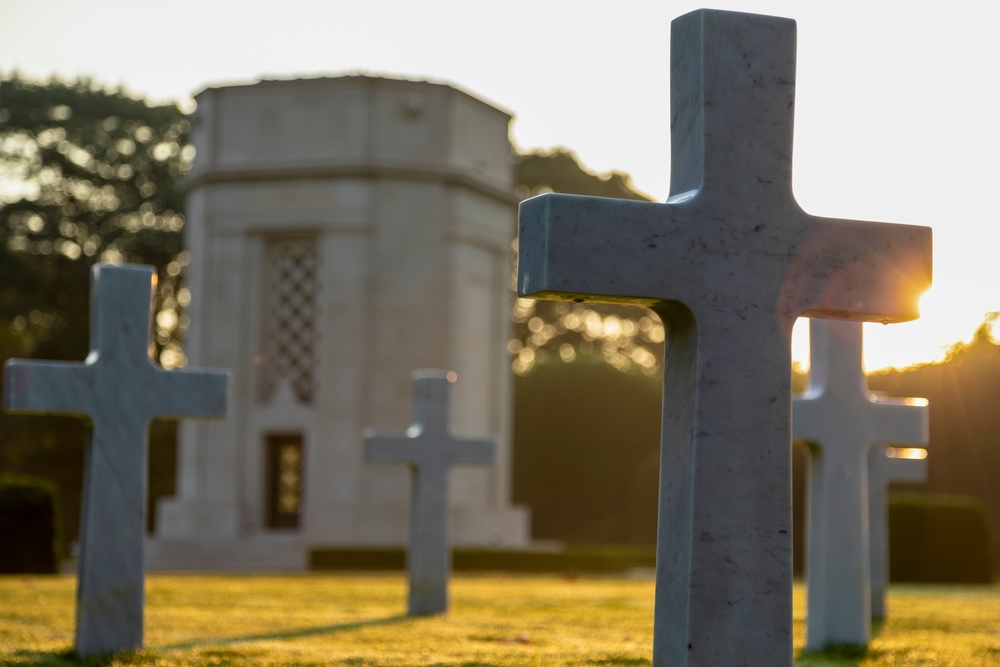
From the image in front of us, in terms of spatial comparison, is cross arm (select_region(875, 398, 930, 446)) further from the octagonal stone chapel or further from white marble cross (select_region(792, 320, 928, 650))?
the octagonal stone chapel

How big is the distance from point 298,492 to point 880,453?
19.4 m

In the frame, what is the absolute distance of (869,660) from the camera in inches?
336

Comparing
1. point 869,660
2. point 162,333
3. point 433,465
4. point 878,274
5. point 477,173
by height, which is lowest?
point 869,660

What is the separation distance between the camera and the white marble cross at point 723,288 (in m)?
5.29

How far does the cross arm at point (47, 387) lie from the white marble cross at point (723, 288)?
4240 millimetres

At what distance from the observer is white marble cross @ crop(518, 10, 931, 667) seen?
5.29m

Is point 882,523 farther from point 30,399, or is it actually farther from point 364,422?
point 364,422

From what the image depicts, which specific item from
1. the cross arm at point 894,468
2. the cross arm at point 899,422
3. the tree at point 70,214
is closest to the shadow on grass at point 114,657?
the cross arm at point 899,422

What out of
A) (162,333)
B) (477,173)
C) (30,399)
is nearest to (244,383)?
(477,173)

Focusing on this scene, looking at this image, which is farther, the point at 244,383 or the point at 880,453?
the point at 244,383

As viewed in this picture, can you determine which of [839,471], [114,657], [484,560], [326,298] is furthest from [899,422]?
[326,298]

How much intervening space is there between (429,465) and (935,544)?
556 inches

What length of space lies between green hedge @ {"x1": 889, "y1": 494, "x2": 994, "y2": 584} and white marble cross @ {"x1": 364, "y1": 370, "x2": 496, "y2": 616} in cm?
1348

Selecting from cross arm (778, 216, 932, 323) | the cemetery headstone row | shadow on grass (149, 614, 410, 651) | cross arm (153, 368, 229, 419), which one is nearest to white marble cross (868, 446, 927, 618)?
shadow on grass (149, 614, 410, 651)
